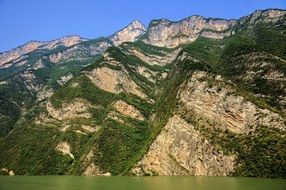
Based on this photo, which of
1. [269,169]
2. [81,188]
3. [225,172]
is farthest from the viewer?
[225,172]

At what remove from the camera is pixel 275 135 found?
18100cm

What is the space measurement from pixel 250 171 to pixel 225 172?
10.4 metres

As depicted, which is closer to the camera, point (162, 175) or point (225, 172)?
point (225, 172)

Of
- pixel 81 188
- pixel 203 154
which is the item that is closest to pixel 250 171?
pixel 203 154

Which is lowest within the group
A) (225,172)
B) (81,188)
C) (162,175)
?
(81,188)

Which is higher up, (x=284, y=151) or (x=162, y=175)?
(x=284, y=151)

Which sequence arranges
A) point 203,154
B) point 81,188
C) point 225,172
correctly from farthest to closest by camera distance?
point 203,154 → point 225,172 → point 81,188

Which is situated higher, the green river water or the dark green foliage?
the dark green foliage

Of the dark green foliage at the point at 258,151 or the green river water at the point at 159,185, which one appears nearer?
the green river water at the point at 159,185

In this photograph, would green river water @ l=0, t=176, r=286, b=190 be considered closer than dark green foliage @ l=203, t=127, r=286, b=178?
Yes

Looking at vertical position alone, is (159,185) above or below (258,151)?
below

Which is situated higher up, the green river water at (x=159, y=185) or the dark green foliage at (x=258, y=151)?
the dark green foliage at (x=258, y=151)

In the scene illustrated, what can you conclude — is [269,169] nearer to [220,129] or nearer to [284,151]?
[284,151]

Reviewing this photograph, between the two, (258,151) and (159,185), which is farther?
(258,151)
